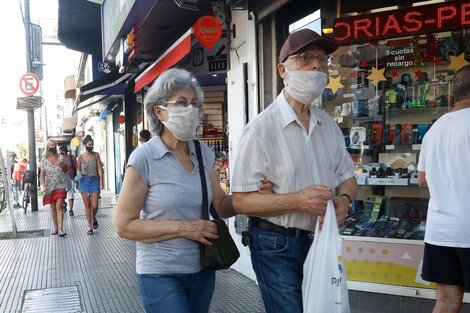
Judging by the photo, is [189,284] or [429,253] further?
[429,253]

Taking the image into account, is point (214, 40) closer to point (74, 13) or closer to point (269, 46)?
point (269, 46)

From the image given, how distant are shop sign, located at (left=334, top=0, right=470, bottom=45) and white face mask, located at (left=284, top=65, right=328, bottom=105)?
8.89 ft

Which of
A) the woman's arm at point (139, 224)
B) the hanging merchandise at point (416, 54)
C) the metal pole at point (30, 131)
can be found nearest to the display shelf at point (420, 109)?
the hanging merchandise at point (416, 54)

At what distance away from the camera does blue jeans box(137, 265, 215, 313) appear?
234 cm

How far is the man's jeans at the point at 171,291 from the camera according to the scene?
2336 mm

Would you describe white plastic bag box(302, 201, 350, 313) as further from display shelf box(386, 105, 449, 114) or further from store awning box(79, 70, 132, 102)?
store awning box(79, 70, 132, 102)

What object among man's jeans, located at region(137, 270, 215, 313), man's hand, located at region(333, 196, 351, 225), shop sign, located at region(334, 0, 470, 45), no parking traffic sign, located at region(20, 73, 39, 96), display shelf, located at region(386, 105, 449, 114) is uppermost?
no parking traffic sign, located at region(20, 73, 39, 96)

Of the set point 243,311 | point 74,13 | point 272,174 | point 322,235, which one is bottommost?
point 243,311

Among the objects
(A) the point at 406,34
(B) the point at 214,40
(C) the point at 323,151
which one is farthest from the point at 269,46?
(C) the point at 323,151

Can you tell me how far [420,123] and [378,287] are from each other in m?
1.68

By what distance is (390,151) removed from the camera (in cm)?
528

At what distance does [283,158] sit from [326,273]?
536 millimetres

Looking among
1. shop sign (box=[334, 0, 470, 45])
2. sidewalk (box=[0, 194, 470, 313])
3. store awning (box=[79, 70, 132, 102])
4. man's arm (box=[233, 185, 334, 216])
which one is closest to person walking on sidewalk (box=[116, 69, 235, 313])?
man's arm (box=[233, 185, 334, 216])

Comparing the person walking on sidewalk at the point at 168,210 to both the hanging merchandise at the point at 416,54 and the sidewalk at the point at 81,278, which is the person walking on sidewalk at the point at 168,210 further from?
the hanging merchandise at the point at 416,54
